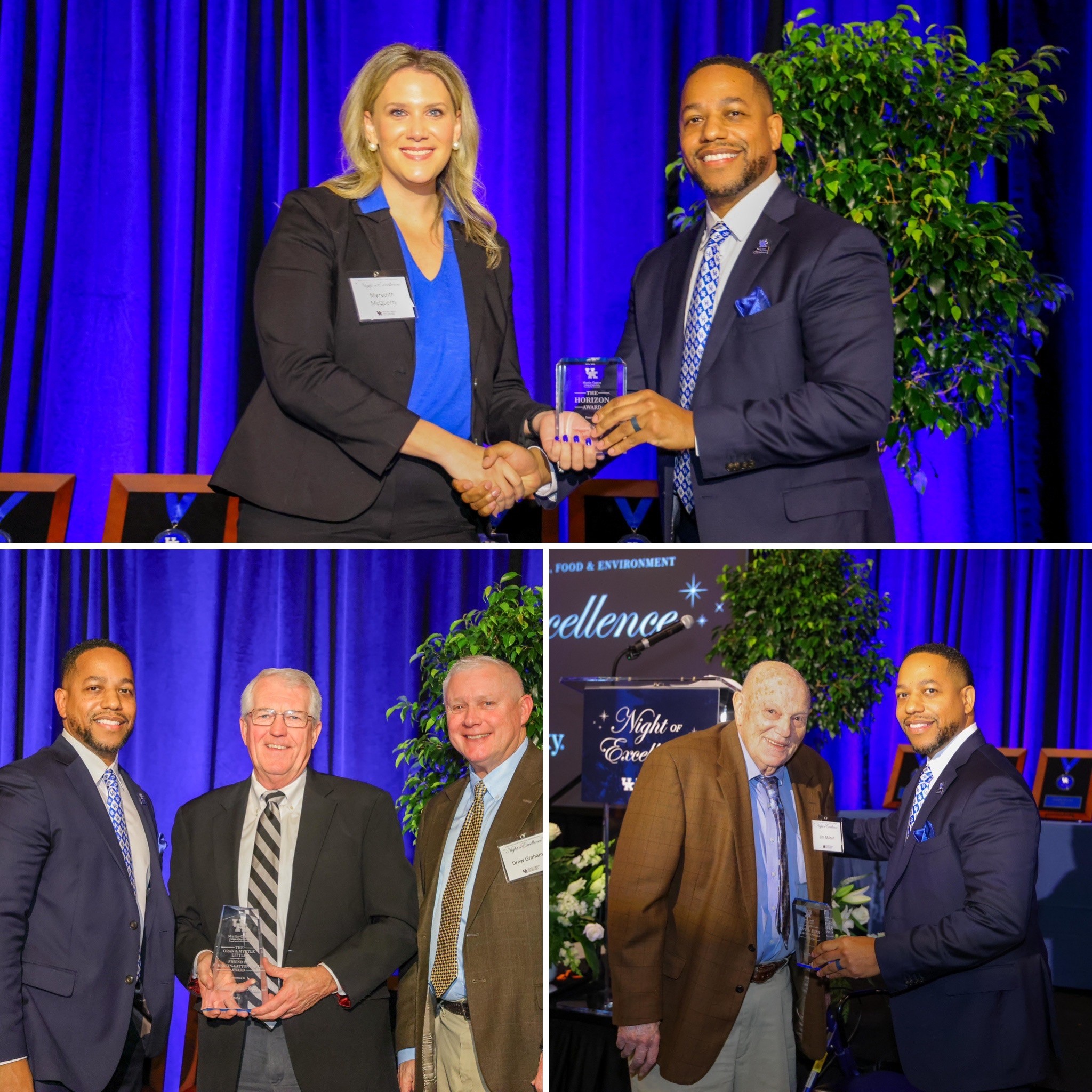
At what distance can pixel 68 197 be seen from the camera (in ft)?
14.5

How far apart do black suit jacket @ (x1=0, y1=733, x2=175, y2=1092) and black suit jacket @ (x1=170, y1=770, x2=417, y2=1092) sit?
59 millimetres

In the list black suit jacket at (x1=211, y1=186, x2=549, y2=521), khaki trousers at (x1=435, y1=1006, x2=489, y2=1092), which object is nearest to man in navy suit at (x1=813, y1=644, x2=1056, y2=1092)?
khaki trousers at (x1=435, y1=1006, x2=489, y2=1092)

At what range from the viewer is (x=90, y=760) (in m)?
2.02

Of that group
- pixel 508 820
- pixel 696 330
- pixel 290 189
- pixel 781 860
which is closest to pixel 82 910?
pixel 508 820

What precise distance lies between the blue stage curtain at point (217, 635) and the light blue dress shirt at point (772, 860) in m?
0.59

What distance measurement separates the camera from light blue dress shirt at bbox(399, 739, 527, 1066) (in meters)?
2.02

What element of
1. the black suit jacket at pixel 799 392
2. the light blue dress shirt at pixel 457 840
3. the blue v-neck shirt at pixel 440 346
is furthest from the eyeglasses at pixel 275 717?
the black suit jacket at pixel 799 392

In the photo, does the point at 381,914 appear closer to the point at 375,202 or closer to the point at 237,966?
the point at 237,966

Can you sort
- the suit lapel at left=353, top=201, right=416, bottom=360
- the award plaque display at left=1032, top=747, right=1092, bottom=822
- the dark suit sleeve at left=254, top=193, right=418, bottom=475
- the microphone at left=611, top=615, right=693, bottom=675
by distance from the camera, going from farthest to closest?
the suit lapel at left=353, top=201, right=416, bottom=360 < the dark suit sleeve at left=254, top=193, right=418, bottom=475 < the microphone at left=611, top=615, right=693, bottom=675 < the award plaque display at left=1032, top=747, right=1092, bottom=822

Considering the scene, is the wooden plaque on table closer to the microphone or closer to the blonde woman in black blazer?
the blonde woman in black blazer

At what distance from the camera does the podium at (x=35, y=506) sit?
3.34m

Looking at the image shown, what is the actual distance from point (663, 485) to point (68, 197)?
285 cm

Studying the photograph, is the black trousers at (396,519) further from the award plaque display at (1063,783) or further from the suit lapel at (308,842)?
the award plaque display at (1063,783)

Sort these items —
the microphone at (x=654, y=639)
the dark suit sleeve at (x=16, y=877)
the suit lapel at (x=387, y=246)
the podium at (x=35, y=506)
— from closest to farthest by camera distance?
the dark suit sleeve at (x=16, y=877)
the microphone at (x=654, y=639)
the suit lapel at (x=387, y=246)
the podium at (x=35, y=506)
